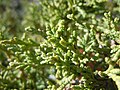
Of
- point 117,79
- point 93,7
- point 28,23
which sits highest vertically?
point 28,23

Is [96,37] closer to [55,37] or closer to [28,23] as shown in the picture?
[55,37]

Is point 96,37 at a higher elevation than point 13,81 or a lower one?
higher

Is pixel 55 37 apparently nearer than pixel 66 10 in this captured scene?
Yes

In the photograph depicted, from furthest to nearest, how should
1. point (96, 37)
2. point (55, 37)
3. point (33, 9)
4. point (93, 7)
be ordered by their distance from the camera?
point (33, 9), point (93, 7), point (96, 37), point (55, 37)

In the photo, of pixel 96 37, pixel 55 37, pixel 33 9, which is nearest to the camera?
pixel 55 37

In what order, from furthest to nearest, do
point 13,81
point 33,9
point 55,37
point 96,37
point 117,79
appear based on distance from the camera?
point 33,9 < point 13,81 < point 96,37 < point 55,37 < point 117,79

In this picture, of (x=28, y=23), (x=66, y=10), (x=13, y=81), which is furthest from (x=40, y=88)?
(x=28, y=23)

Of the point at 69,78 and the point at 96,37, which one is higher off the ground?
the point at 96,37

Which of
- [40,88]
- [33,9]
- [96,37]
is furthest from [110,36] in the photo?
[33,9]

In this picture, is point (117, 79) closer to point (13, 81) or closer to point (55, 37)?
point (55, 37)
